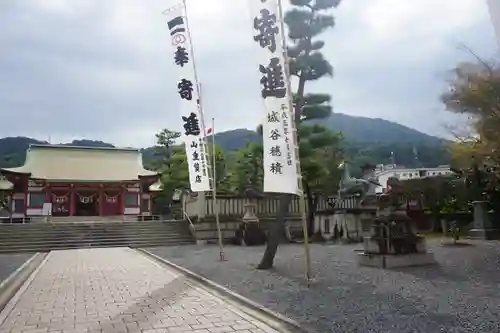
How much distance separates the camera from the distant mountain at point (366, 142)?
7012cm

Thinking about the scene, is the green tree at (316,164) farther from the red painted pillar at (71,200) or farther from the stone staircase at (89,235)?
the red painted pillar at (71,200)

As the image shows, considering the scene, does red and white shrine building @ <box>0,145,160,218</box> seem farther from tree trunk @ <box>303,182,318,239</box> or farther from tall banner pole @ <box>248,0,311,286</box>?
tall banner pole @ <box>248,0,311,286</box>

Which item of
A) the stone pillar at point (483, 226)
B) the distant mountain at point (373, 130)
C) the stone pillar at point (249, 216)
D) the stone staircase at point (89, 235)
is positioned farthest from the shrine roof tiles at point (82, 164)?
the distant mountain at point (373, 130)

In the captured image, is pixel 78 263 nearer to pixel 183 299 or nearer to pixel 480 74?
pixel 183 299

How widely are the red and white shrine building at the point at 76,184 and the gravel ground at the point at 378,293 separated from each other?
76.2 ft

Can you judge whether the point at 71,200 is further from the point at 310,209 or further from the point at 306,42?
the point at 306,42

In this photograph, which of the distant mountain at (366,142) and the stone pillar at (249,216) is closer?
the stone pillar at (249,216)

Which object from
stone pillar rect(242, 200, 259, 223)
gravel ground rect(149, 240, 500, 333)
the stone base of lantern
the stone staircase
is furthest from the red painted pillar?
the stone base of lantern

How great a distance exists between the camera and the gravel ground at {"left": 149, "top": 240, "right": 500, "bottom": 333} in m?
4.91

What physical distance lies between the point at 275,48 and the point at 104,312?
19.0 feet

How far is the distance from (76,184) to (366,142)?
3235 inches

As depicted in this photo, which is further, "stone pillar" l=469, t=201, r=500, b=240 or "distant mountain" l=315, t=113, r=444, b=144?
"distant mountain" l=315, t=113, r=444, b=144

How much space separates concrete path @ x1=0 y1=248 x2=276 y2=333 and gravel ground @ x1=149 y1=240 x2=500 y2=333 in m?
0.74

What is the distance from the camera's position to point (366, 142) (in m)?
102
